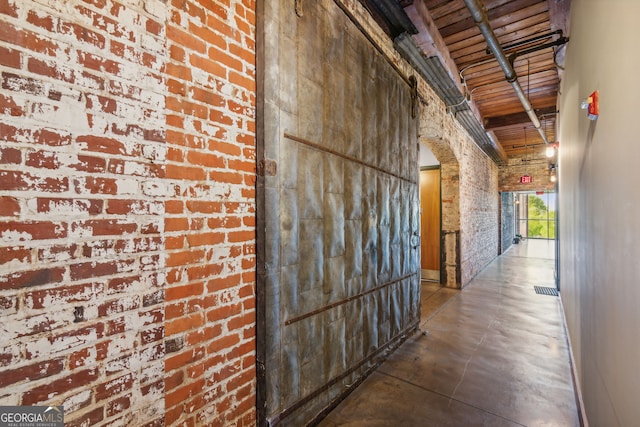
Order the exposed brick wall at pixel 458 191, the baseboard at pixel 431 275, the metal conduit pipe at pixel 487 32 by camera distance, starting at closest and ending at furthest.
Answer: the metal conduit pipe at pixel 487 32, the exposed brick wall at pixel 458 191, the baseboard at pixel 431 275

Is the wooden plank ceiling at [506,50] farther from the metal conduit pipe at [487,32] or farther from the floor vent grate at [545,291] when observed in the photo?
the floor vent grate at [545,291]

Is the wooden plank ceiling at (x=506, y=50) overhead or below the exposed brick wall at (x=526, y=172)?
overhead

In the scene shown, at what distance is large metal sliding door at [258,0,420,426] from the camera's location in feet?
5.51

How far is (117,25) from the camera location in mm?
1104

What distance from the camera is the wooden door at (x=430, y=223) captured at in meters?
6.27

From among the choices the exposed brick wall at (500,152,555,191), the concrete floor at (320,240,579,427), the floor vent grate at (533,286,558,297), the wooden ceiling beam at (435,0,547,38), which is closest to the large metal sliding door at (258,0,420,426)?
the concrete floor at (320,240,579,427)

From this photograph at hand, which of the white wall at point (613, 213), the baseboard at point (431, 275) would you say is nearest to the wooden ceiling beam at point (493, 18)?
the white wall at point (613, 213)

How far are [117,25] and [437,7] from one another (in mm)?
2995

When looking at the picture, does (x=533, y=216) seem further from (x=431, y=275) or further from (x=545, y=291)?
(x=431, y=275)

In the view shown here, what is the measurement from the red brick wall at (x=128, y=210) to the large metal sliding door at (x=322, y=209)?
137mm

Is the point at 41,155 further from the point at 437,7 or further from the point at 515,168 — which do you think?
the point at 515,168

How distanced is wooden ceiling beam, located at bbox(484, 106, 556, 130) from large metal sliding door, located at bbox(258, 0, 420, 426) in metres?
4.10

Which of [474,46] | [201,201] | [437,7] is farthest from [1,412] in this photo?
[474,46]

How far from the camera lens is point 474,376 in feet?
8.62
